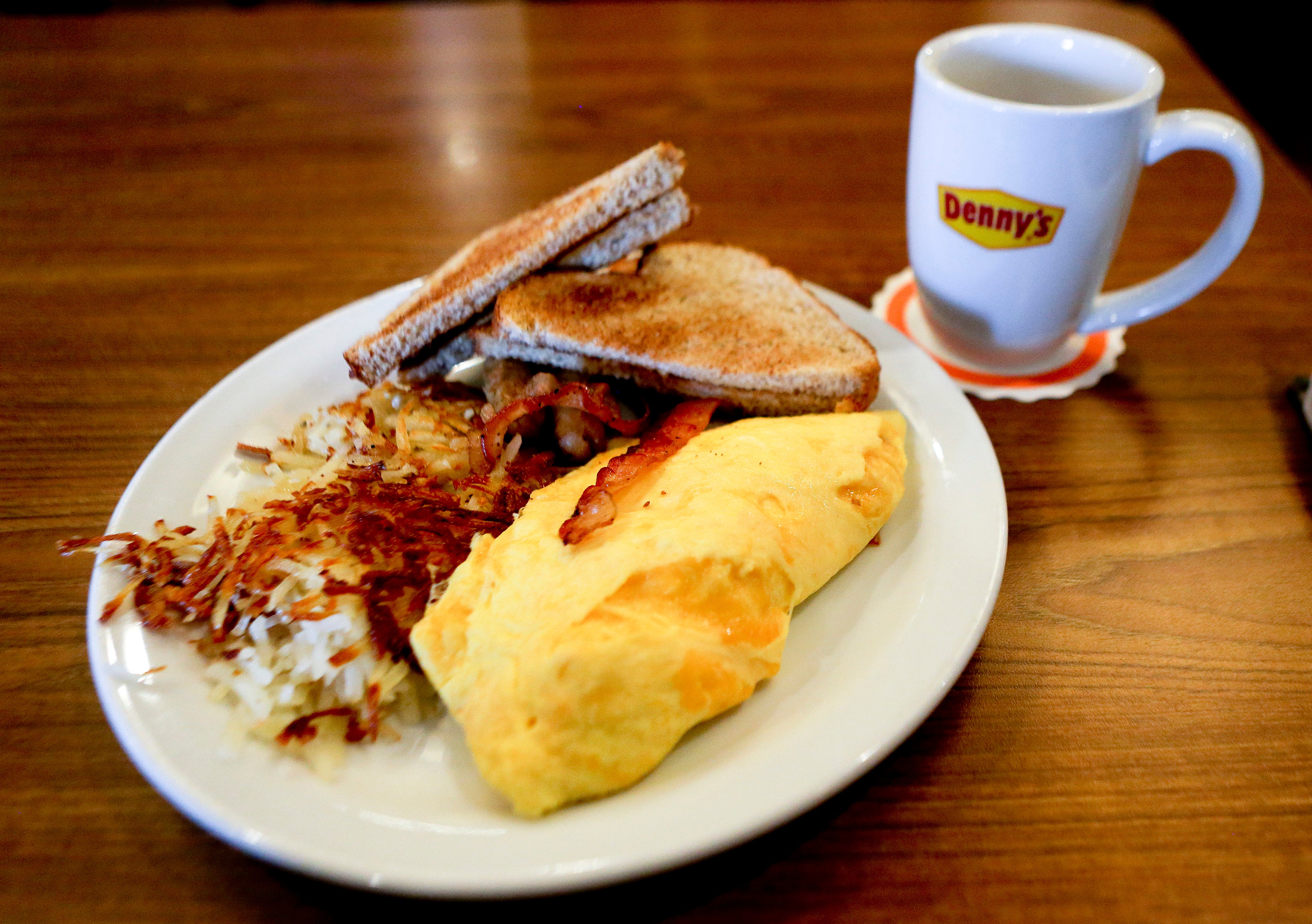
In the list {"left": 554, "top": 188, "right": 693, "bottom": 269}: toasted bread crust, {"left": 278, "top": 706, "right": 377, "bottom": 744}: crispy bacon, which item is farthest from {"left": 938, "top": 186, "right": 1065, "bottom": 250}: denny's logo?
{"left": 278, "top": 706, "right": 377, "bottom": 744}: crispy bacon

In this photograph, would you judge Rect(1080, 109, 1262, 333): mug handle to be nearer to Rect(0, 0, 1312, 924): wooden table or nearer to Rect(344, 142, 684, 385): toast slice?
Rect(0, 0, 1312, 924): wooden table

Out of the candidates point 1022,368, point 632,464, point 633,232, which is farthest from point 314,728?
point 1022,368

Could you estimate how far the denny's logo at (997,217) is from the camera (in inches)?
62.8

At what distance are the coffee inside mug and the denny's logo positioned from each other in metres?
0.29

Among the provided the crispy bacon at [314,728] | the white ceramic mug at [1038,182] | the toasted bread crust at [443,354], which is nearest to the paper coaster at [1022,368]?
the white ceramic mug at [1038,182]

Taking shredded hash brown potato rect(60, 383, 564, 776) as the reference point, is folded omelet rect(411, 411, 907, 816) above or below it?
above

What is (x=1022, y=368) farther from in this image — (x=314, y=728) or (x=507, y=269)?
(x=314, y=728)

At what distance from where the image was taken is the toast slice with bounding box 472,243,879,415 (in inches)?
63.0

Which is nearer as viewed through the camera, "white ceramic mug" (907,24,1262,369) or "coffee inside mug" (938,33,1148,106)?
"white ceramic mug" (907,24,1262,369)

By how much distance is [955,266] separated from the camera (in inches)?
69.1

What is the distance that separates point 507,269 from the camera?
1711mm

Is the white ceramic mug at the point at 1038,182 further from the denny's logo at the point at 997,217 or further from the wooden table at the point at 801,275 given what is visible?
the wooden table at the point at 801,275

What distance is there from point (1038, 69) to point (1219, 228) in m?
0.49

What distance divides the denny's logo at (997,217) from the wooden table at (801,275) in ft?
1.15
